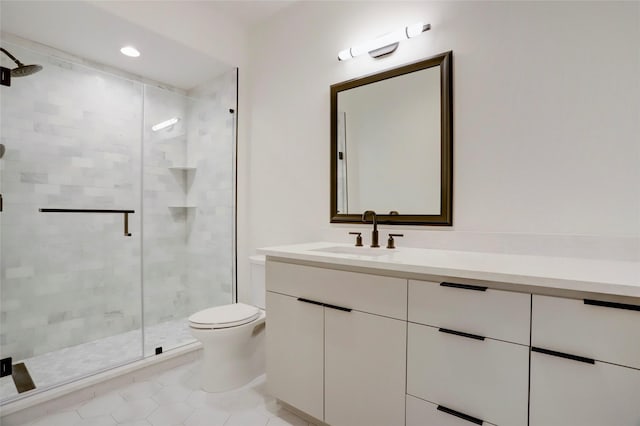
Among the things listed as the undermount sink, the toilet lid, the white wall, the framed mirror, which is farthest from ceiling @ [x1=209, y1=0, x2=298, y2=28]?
the toilet lid

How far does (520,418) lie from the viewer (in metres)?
1.02

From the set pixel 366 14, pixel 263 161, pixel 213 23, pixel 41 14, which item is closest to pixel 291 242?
pixel 263 161

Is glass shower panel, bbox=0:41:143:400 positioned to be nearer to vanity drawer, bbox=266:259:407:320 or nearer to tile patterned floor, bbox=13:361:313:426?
tile patterned floor, bbox=13:361:313:426

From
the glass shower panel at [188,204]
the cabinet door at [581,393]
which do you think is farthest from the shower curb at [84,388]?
the cabinet door at [581,393]

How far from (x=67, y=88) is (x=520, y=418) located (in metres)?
3.20

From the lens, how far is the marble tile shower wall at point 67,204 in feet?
6.81

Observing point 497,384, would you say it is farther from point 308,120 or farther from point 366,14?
point 366,14

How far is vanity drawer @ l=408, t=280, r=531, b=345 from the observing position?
1033 millimetres

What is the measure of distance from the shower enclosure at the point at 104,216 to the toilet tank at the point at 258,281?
51 centimetres

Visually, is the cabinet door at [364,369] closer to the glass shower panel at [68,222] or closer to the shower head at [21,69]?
the glass shower panel at [68,222]

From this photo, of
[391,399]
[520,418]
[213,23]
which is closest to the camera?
[520,418]

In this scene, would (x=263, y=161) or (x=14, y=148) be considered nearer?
(x=14, y=148)

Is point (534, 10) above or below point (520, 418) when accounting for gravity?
above

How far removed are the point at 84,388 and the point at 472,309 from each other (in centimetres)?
217
